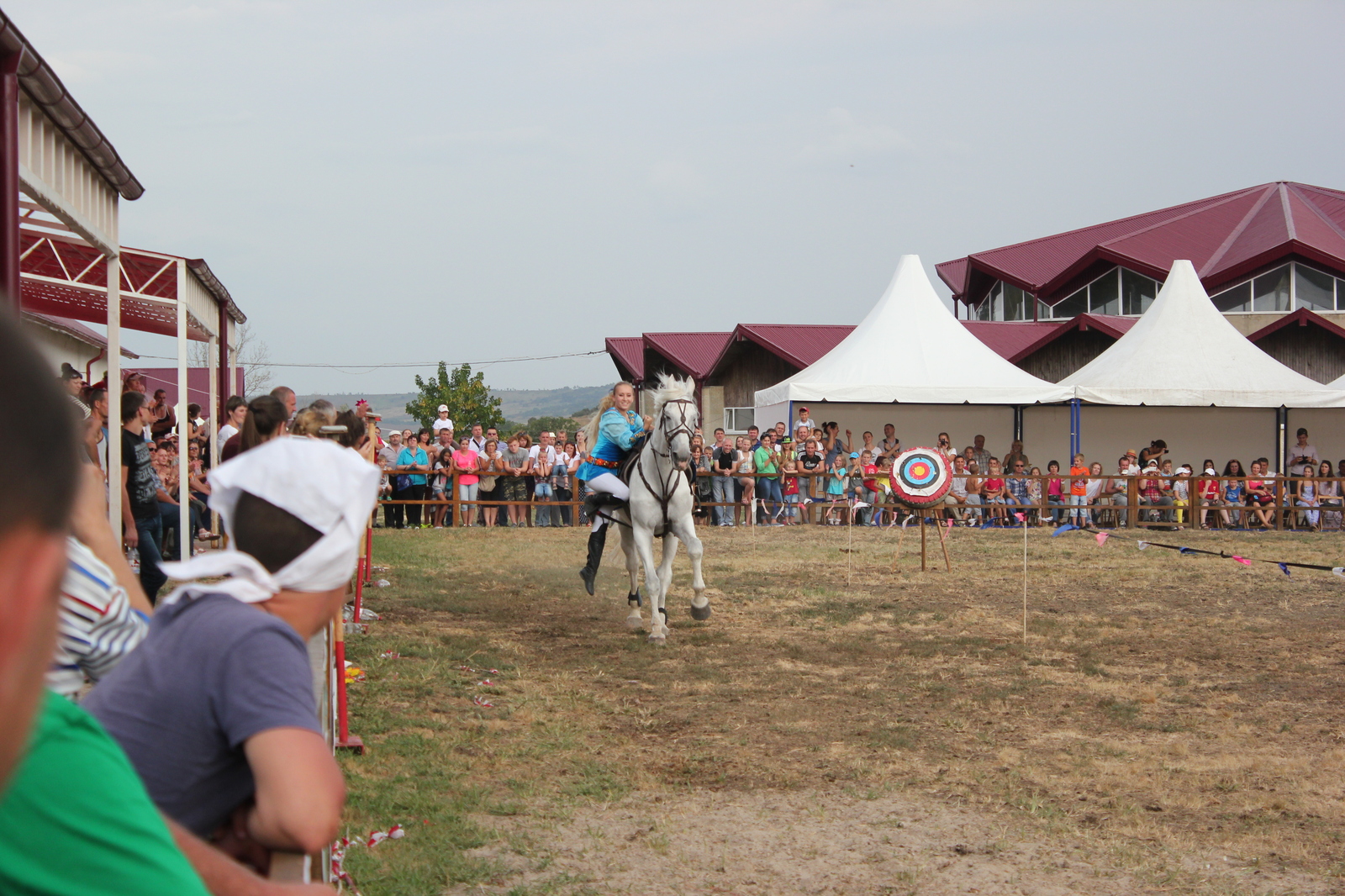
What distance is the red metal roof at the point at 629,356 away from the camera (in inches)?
1570

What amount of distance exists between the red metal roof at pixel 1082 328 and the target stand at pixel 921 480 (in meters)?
14.7

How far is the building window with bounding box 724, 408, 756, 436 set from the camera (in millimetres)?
31230

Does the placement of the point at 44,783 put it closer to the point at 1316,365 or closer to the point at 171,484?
the point at 171,484

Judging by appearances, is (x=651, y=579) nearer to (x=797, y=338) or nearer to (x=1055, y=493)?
(x=1055, y=493)

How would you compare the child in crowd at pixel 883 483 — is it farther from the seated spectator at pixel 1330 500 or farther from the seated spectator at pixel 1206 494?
the seated spectator at pixel 1330 500

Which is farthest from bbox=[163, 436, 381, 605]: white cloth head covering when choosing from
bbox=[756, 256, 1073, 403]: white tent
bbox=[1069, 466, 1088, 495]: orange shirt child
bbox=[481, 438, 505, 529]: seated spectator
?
bbox=[1069, 466, 1088, 495]: orange shirt child

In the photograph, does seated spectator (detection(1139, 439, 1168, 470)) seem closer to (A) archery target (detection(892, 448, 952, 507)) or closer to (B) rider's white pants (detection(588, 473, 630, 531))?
(A) archery target (detection(892, 448, 952, 507))

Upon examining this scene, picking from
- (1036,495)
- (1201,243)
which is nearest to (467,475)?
(1036,495)

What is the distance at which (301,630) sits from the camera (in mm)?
2146

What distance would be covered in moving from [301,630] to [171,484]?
1036 cm

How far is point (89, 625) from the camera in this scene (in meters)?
2.81

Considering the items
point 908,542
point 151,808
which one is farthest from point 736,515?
point 151,808

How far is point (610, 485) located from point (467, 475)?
1098cm

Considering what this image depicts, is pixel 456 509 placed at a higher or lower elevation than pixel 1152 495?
lower
